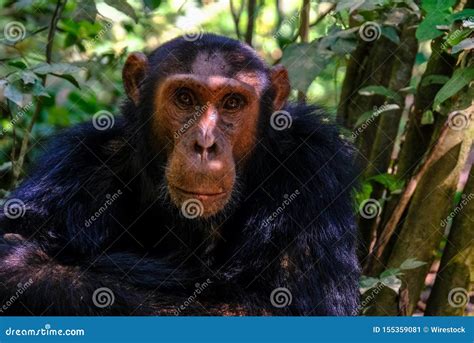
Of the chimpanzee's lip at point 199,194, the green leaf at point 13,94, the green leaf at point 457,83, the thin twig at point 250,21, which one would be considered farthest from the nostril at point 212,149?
the thin twig at point 250,21

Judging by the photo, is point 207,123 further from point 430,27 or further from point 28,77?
point 430,27

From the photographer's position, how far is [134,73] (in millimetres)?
6605

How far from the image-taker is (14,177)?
24.5 ft

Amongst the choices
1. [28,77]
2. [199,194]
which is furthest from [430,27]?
[28,77]

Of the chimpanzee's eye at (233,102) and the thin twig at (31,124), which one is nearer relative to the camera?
the chimpanzee's eye at (233,102)

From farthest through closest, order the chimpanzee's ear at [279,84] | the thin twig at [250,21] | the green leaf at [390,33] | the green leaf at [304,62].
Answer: the thin twig at [250,21] → the green leaf at [390,33] → the green leaf at [304,62] → the chimpanzee's ear at [279,84]

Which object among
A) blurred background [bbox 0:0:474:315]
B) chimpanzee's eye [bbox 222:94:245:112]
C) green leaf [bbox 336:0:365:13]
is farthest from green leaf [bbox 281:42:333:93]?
chimpanzee's eye [bbox 222:94:245:112]

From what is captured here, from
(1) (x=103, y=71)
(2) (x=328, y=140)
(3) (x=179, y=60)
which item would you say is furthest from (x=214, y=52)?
(1) (x=103, y=71)

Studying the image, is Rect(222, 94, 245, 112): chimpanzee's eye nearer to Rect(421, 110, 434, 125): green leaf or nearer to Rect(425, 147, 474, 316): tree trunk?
Rect(421, 110, 434, 125): green leaf

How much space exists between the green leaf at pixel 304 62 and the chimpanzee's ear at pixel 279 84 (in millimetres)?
331

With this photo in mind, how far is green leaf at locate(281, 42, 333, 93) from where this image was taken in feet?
22.7

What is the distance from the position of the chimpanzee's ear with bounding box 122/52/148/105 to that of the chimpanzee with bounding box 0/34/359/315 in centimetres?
1

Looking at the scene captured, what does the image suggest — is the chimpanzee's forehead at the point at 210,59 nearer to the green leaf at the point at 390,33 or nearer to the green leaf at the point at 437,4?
the green leaf at the point at 437,4

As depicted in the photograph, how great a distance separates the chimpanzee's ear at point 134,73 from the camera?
6.56 meters
